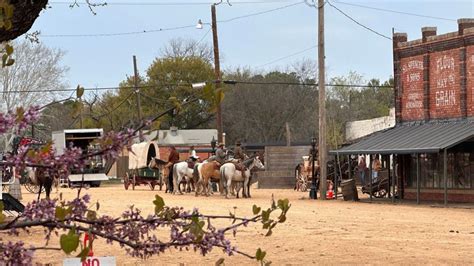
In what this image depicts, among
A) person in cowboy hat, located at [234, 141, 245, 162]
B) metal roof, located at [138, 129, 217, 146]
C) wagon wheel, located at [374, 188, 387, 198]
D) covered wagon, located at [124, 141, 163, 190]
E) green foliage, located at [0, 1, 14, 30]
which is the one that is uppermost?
metal roof, located at [138, 129, 217, 146]

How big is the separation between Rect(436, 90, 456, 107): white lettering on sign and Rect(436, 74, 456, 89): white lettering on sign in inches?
8.1

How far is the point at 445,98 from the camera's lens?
33.2 m

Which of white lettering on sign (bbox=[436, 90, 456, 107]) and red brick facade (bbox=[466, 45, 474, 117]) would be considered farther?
white lettering on sign (bbox=[436, 90, 456, 107])

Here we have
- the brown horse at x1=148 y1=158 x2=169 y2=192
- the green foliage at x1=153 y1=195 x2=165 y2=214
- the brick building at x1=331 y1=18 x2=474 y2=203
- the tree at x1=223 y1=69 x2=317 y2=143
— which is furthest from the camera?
the tree at x1=223 y1=69 x2=317 y2=143

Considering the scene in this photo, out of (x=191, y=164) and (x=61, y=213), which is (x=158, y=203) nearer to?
(x=61, y=213)

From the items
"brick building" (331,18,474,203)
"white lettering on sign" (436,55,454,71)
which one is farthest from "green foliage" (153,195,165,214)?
"white lettering on sign" (436,55,454,71)

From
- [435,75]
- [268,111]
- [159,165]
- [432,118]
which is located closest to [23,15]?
[435,75]

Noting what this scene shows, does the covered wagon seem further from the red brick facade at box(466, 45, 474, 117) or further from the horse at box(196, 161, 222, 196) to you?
the red brick facade at box(466, 45, 474, 117)

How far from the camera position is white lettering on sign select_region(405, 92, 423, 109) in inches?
1363

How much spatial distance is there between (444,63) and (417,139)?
3.26 meters

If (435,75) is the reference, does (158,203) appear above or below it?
below

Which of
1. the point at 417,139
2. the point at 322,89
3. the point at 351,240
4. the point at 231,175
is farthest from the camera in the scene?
the point at 231,175

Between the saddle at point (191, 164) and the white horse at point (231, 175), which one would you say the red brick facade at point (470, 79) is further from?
the saddle at point (191, 164)

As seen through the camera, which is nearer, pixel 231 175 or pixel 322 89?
pixel 322 89
